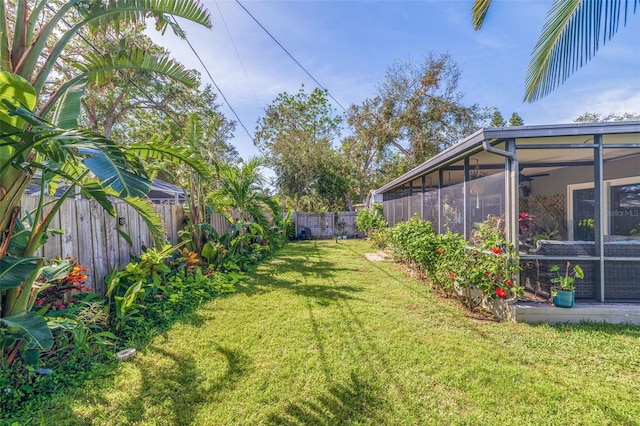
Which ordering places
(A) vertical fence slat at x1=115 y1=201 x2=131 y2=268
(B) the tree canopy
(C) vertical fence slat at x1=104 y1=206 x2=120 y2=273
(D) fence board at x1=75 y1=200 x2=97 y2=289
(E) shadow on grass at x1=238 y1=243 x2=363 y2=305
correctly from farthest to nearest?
(B) the tree canopy < (E) shadow on grass at x1=238 y1=243 x2=363 y2=305 < (A) vertical fence slat at x1=115 y1=201 x2=131 y2=268 < (C) vertical fence slat at x1=104 y1=206 x2=120 y2=273 < (D) fence board at x1=75 y1=200 x2=97 y2=289

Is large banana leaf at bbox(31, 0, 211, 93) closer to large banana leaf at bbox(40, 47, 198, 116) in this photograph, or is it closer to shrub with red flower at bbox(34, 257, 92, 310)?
large banana leaf at bbox(40, 47, 198, 116)

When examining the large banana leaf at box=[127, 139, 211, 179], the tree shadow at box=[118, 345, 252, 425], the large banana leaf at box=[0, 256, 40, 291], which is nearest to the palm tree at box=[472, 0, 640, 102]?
the large banana leaf at box=[127, 139, 211, 179]

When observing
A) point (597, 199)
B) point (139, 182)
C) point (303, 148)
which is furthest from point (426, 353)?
point (303, 148)

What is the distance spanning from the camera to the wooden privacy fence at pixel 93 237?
10.4ft

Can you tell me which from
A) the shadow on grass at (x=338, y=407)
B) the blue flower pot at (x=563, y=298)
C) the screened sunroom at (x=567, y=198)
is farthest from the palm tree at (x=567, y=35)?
the shadow on grass at (x=338, y=407)

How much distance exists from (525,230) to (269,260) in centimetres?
620

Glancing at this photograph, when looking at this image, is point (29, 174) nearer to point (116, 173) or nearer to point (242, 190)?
point (116, 173)

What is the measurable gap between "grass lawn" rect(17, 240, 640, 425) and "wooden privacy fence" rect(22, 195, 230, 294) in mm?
1471

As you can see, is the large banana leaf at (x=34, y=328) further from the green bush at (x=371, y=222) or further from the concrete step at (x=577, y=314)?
the green bush at (x=371, y=222)

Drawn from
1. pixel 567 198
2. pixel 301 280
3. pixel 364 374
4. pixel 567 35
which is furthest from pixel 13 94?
pixel 567 198

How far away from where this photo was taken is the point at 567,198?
410 centimetres

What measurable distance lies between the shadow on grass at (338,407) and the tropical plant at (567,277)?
3082mm

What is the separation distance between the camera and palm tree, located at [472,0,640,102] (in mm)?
2020

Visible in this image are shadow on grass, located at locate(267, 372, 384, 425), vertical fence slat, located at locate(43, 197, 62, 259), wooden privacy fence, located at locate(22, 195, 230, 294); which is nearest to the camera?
shadow on grass, located at locate(267, 372, 384, 425)
